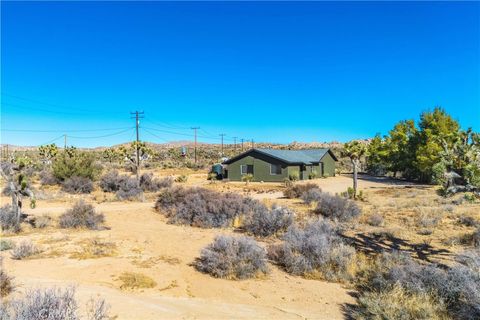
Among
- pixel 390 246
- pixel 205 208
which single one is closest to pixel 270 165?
pixel 205 208

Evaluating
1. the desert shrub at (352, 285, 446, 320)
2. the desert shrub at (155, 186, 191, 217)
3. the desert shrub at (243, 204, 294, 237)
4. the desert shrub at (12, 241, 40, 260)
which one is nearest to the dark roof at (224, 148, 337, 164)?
the desert shrub at (155, 186, 191, 217)

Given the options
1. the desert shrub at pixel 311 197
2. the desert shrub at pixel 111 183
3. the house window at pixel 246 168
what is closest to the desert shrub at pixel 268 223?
the desert shrub at pixel 311 197

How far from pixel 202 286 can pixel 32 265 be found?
4.67 meters

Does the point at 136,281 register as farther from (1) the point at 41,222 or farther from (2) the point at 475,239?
(2) the point at 475,239

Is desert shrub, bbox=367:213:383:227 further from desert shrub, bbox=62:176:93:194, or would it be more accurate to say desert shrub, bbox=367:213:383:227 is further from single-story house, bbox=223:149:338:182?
single-story house, bbox=223:149:338:182

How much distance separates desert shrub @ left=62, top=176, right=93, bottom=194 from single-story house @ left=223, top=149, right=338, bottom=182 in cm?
1734

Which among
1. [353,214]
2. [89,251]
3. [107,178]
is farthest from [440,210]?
[107,178]

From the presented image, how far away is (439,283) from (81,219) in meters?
13.0

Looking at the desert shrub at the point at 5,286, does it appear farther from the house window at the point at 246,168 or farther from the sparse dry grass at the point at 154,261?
the house window at the point at 246,168

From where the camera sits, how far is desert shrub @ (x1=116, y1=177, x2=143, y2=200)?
76.8ft

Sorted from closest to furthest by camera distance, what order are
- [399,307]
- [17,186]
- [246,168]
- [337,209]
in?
[399,307], [17,186], [337,209], [246,168]

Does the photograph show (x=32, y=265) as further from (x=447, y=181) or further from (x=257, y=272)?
(x=447, y=181)

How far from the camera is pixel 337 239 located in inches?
436

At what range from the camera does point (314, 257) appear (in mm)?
9672
